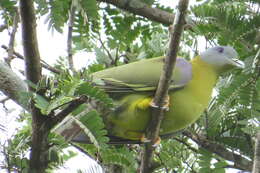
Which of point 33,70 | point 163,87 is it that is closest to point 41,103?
point 33,70

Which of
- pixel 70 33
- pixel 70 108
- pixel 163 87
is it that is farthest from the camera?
pixel 70 33

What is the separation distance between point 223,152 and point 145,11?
1.27m

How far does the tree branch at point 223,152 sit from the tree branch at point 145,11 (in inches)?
37.5

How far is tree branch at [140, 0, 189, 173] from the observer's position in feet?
7.36

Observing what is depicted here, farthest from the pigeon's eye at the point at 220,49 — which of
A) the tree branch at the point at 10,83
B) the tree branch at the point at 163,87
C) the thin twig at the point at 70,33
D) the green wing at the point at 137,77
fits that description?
the tree branch at the point at 10,83

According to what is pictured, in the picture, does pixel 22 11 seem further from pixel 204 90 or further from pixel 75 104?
pixel 204 90

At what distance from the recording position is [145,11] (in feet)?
12.8

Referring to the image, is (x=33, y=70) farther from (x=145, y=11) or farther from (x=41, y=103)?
(x=145, y=11)

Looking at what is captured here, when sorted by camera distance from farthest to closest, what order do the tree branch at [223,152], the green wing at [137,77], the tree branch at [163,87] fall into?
the tree branch at [223,152] < the green wing at [137,77] < the tree branch at [163,87]

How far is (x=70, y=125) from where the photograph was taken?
2738mm

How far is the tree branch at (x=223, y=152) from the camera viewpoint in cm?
360

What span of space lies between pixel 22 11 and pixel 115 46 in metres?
1.63

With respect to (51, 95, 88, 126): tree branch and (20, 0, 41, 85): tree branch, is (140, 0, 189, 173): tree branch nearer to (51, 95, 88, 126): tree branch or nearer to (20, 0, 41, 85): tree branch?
(51, 95, 88, 126): tree branch

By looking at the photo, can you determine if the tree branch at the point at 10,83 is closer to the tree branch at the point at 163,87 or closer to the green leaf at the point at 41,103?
the tree branch at the point at 163,87
